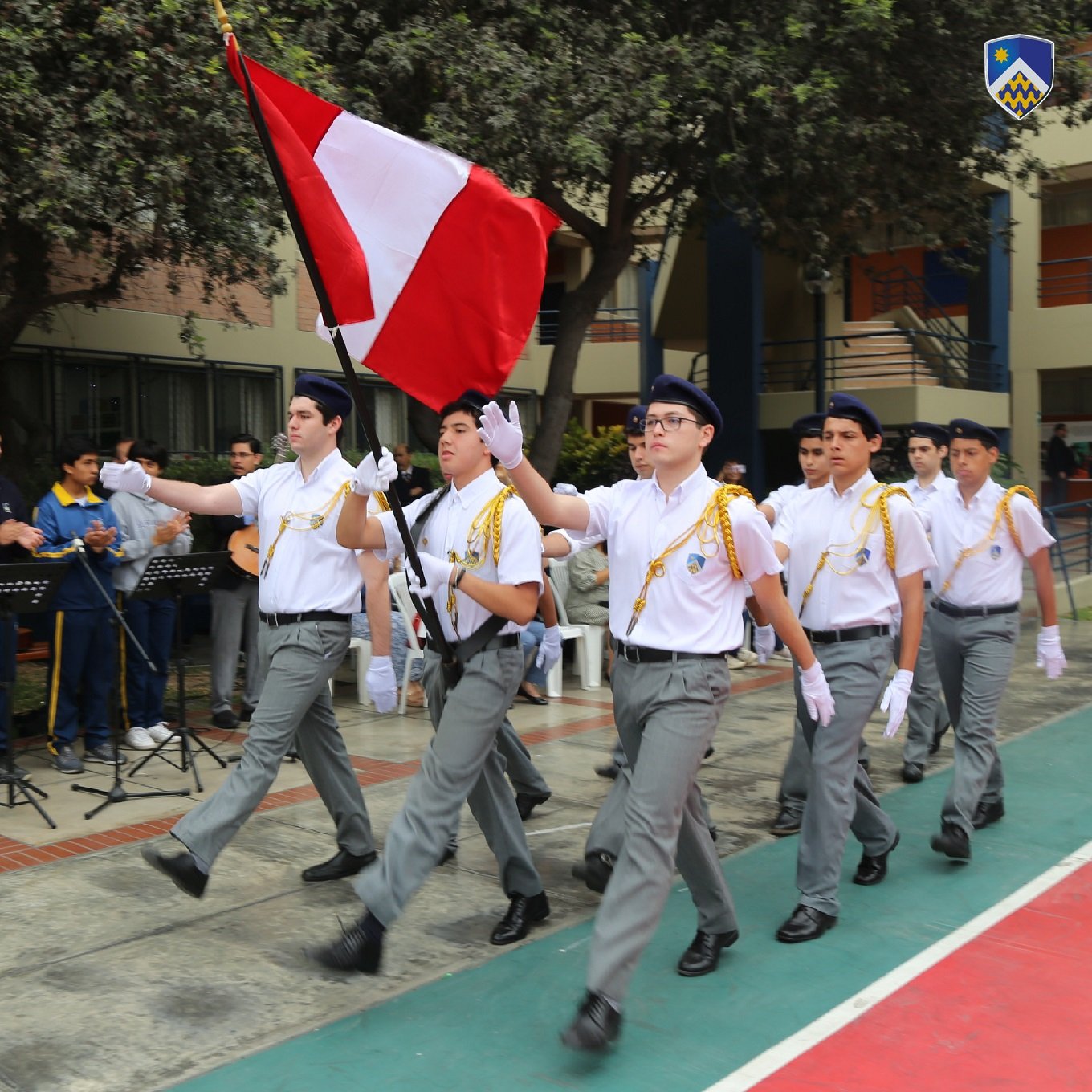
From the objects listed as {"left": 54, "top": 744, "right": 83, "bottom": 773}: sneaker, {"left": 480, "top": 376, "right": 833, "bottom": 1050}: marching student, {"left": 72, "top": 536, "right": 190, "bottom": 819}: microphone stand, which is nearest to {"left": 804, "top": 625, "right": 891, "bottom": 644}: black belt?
{"left": 480, "top": 376, "right": 833, "bottom": 1050}: marching student

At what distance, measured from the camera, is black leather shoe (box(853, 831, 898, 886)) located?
5.89m

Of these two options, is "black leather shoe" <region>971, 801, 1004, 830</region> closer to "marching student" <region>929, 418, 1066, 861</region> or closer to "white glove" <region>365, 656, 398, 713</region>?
"marching student" <region>929, 418, 1066, 861</region>

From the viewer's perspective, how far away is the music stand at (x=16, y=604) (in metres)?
6.91

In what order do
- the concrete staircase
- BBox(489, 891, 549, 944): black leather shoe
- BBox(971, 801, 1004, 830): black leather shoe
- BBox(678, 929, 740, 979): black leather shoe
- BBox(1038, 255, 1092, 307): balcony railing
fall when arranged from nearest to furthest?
BBox(678, 929, 740, 979): black leather shoe → BBox(489, 891, 549, 944): black leather shoe → BBox(971, 801, 1004, 830): black leather shoe → the concrete staircase → BBox(1038, 255, 1092, 307): balcony railing

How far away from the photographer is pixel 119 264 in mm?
11359

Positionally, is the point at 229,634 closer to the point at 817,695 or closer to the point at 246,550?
the point at 246,550

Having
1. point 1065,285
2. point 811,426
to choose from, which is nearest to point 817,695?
point 811,426

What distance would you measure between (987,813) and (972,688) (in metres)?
0.83

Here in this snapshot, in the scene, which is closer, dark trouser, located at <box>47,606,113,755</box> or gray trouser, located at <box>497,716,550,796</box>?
gray trouser, located at <box>497,716,550,796</box>

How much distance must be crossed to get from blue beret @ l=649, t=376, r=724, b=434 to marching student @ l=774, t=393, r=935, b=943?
3.51ft

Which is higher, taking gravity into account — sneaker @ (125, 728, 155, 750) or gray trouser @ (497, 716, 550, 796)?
gray trouser @ (497, 716, 550, 796)

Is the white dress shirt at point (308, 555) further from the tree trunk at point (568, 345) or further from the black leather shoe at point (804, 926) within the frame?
the tree trunk at point (568, 345)

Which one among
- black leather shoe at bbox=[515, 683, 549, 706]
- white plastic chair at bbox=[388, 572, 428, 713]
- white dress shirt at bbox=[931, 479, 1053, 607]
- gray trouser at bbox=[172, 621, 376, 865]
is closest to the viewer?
gray trouser at bbox=[172, 621, 376, 865]

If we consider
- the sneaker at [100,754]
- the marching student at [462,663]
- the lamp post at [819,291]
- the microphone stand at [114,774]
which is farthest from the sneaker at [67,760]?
the lamp post at [819,291]
